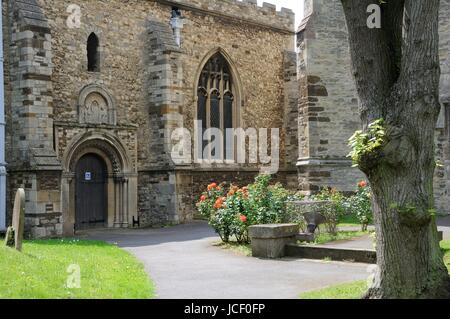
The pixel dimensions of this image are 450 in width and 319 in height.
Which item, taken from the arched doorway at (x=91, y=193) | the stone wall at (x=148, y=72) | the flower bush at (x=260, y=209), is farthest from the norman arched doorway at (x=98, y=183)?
the flower bush at (x=260, y=209)

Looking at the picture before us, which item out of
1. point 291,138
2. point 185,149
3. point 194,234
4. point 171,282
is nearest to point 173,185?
point 185,149

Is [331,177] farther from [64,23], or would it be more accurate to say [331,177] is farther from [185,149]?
[64,23]

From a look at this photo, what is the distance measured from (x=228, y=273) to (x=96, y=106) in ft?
36.4

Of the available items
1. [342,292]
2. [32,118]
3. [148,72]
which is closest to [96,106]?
[148,72]

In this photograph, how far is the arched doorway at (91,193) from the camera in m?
19.0

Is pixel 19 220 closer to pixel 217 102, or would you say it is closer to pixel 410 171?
pixel 410 171

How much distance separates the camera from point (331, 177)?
61.9 ft

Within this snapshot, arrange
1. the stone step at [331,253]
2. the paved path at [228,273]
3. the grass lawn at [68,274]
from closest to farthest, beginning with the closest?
1. the grass lawn at [68,274]
2. the paved path at [228,273]
3. the stone step at [331,253]

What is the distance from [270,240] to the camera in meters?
11.1

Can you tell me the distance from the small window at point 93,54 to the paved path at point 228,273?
7.51 metres

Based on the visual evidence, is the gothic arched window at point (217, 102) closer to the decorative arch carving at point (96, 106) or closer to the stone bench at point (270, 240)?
the decorative arch carving at point (96, 106)

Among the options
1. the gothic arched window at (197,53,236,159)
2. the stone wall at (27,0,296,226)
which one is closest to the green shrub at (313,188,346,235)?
the stone wall at (27,0,296,226)

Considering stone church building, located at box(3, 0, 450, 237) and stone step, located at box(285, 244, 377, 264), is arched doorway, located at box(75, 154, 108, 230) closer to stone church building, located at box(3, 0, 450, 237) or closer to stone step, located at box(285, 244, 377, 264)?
stone church building, located at box(3, 0, 450, 237)

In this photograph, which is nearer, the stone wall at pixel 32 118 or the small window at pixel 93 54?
the stone wall at pixel 32 118
